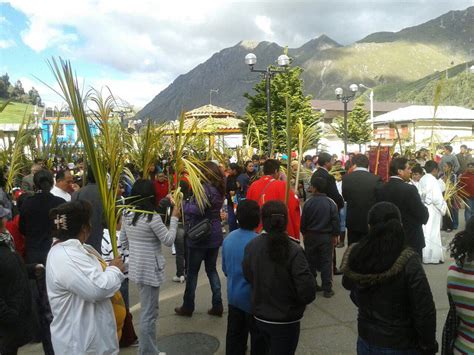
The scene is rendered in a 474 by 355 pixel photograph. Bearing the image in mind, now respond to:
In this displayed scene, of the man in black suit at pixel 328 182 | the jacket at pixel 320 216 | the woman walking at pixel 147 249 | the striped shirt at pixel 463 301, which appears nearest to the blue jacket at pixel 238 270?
the woman walking at pixel 147 249

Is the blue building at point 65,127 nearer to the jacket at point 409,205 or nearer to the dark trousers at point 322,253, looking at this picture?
the dark trousers at point 322,253

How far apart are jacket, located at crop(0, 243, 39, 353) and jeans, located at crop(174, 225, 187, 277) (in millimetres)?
3445

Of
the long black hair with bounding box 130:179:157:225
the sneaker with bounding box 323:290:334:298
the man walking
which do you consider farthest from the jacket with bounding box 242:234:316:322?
the man walking

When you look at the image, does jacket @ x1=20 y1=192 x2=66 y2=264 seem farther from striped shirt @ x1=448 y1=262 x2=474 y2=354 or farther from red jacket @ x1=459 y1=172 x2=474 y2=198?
red jacket @ x1=459 y1=172 x2=474 y2=198

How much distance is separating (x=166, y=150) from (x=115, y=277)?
554 centimetres

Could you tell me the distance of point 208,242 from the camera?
5.26 metres

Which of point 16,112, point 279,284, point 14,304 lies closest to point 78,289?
point 14,304

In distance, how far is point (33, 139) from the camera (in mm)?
10195

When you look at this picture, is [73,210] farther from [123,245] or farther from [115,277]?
[123,245]

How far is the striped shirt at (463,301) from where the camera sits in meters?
2.51

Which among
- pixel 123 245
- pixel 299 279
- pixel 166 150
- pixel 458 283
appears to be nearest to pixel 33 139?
pixel 166 150

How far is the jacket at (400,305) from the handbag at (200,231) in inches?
104

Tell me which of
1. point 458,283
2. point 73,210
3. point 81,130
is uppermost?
point 81,130

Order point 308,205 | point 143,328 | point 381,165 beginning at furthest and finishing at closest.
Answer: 1. point 381,165
2. point 308,205
3. point 143,328
